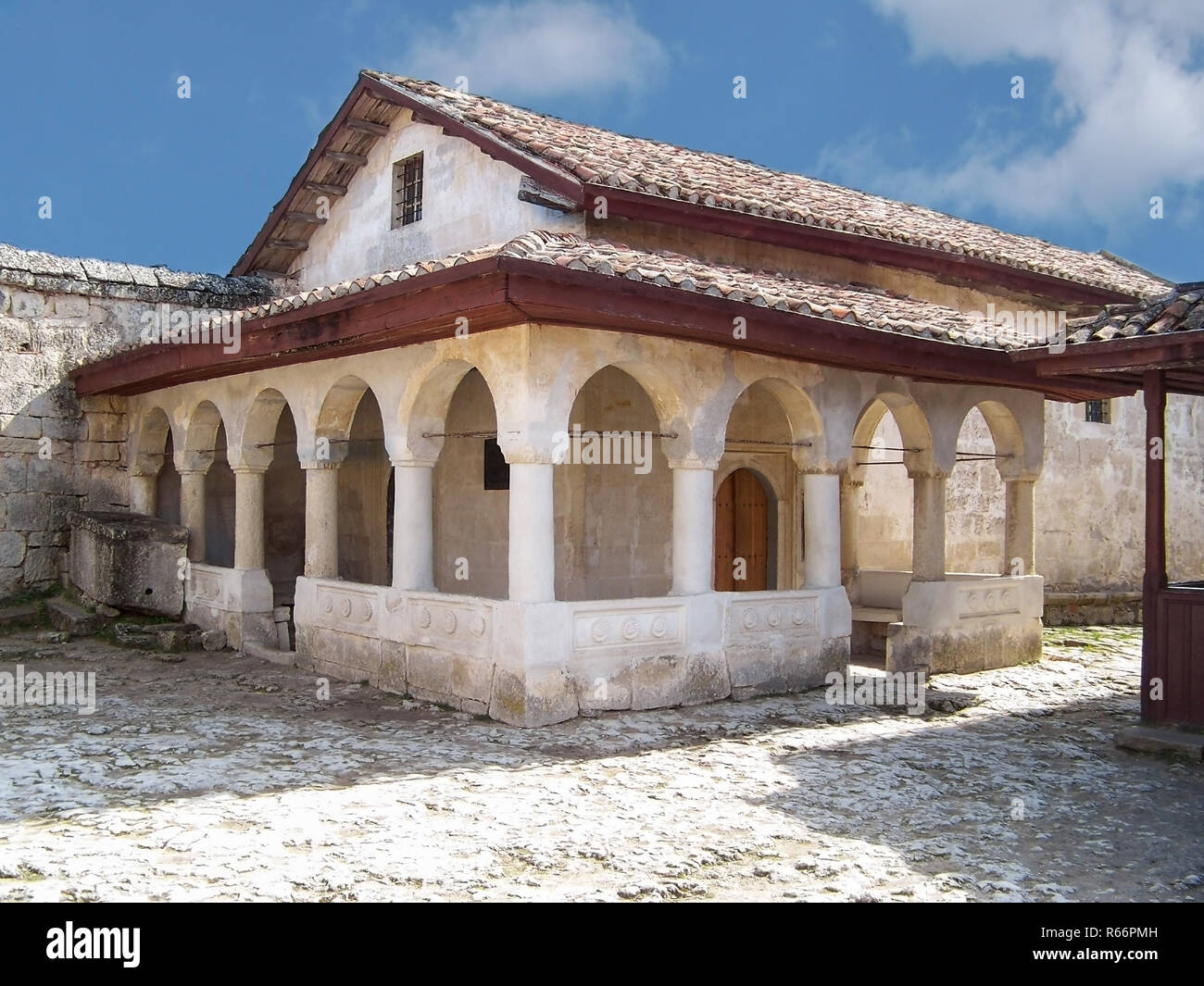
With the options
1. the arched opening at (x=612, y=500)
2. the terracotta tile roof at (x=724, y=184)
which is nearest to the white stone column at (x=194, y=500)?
the arched opening at (x=612, y=500)

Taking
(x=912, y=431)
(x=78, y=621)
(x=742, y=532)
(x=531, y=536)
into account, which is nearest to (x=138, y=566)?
(x=78, y=621)

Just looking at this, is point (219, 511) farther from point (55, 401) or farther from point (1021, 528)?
point (1021, 528)

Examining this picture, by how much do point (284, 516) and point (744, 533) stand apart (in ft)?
19.7

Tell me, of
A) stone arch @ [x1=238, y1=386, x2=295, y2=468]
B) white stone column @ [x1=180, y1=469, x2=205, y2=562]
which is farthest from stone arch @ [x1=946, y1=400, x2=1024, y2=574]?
white stone column @ [x1=180, y1=469, x2=205, y2=562]

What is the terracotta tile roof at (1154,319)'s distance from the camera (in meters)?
7.48

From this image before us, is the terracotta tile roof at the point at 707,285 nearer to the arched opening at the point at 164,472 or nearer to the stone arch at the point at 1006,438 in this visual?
the stone arch at the point at 1006,438

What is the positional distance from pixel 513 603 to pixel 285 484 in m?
7.44

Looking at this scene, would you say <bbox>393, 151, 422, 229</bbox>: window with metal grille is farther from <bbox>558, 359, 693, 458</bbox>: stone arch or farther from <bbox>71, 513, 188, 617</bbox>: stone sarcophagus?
<bbox>558, 359, 693, 458</bbox>: stone arch

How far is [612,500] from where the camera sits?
1088cm

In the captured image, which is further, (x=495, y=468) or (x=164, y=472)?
(x=164, y=472)

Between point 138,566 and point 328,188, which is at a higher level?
point 328,188

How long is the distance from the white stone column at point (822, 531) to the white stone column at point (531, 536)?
2.88 m

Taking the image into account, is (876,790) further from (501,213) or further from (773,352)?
(501,213)

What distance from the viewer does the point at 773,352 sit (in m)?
9.27
